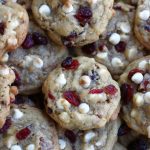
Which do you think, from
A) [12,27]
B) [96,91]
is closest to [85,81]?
[96,91]

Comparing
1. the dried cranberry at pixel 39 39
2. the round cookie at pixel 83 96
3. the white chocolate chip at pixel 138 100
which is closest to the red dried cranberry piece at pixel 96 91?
the round cookie at pixel 83 96

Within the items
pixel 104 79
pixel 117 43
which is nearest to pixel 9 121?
pixel 104 79

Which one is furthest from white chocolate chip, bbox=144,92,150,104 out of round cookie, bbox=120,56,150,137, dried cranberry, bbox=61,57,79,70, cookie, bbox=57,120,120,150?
dried cranberry, bbox=61,57,79,70

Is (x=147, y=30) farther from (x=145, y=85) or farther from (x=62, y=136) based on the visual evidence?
(x=62, y=136)

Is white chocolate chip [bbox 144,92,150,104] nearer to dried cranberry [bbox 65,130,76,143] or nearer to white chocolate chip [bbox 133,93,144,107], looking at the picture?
white chocolate chip [bbox 133,93,144,107]

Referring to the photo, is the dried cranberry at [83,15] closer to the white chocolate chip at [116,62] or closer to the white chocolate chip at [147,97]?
the white chocolate chip at [116,62]

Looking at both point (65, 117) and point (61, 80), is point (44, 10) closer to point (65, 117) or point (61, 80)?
point (61, 80)
